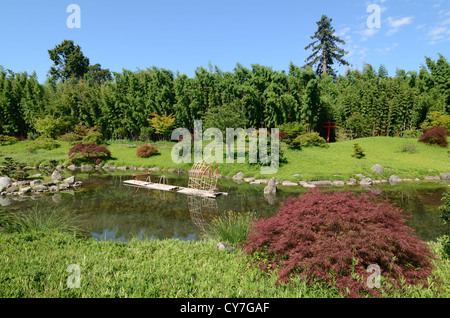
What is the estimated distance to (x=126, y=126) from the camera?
1171 inches

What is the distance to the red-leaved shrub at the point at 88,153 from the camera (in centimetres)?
2055

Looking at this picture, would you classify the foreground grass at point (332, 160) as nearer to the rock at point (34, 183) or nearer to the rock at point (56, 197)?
the rock at point (34, 183)

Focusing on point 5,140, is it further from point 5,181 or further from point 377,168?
point 377,168

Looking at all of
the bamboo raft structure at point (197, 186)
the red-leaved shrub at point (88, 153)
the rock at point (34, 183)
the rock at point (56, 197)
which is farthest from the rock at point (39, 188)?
the red-leaved shrub at point (88, 153)

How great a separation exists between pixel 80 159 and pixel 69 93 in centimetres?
1461

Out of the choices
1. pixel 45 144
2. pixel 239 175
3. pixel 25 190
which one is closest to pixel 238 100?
pixel 239 175

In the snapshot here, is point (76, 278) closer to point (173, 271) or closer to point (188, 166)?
point (173, 271)

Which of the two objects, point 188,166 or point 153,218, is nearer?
point 153,218

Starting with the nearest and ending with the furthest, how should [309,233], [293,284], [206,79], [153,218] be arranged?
[293,284], [309,233], [153,218], [206,79]

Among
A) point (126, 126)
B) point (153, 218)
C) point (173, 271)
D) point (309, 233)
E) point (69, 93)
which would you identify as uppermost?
point (69, 93)

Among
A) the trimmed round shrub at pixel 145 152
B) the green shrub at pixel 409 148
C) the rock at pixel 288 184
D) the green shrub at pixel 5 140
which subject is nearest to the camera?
the rock at pixel 288 184

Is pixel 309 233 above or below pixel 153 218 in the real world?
above

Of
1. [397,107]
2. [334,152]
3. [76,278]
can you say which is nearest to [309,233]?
[76,278]

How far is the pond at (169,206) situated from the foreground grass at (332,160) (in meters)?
1.87
